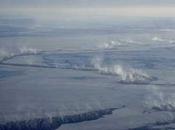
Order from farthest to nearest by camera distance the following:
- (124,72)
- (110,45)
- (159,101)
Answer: (110,45)
(124,72)
(159,101)

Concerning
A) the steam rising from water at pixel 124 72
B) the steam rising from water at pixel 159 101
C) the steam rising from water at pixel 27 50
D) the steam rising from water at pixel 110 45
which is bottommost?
the steam rising from water at pixel 159 101

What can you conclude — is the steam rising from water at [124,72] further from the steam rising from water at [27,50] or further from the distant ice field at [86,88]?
the steam rising from water at [27,50]

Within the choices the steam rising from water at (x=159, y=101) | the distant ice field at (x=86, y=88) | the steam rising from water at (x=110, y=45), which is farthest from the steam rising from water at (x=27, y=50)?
the steam rising from water at (x=159, y=101)

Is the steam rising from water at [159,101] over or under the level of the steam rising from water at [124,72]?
under

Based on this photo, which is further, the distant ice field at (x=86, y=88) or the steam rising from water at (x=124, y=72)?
the steam rising from water at (x=124, y=72)

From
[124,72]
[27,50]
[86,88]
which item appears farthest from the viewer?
[27,50]

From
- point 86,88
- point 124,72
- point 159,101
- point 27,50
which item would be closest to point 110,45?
point 27,50

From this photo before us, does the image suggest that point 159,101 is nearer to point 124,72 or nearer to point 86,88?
point 86,88

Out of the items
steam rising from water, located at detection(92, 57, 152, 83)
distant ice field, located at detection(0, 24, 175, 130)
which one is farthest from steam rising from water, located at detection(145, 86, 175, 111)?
steam rising from water, located at detection(92, 57, 152, 83)

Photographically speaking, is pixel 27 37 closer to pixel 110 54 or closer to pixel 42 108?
pixel 110 54
